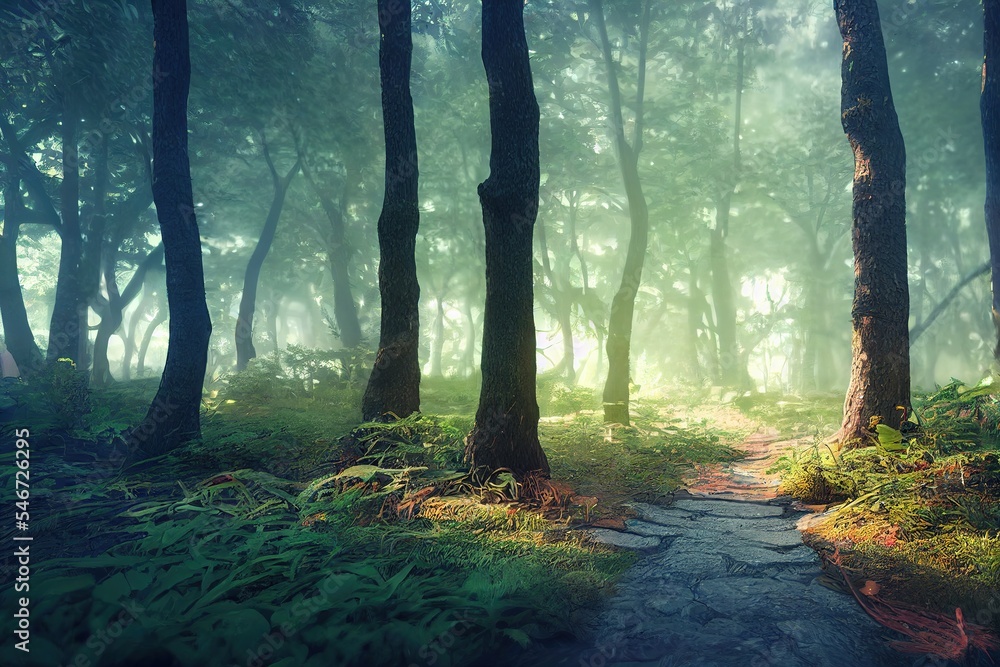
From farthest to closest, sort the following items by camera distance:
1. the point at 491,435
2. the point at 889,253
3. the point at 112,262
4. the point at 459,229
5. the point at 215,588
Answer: the point at 459,229 → the point at 112,262 → the point at 889,253 → the point at 491,435 → the point at 215,588

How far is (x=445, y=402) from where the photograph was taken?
1504 centimetres

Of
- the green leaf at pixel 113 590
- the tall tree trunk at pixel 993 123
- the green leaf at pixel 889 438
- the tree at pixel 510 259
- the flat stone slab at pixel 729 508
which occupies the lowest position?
the flat stone slab at pixel 729 508

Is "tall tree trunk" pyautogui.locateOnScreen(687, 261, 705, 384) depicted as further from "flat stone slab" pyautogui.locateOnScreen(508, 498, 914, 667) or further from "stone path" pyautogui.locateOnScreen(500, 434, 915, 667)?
"flat stone slab" pyautogui.locateOnScreen(508, 498, 914, 667)

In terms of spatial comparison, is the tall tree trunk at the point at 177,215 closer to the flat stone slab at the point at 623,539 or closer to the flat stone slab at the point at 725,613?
the flat stone slab at the point at 623,539

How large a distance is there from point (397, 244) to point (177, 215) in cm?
374

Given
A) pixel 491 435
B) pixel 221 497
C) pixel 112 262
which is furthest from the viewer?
pixel 112 262

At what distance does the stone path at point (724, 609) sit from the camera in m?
2.82

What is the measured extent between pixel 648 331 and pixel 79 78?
2977 cm

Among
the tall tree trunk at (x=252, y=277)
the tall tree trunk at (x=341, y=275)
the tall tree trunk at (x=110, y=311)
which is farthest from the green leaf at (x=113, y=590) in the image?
the tall tree trunk at (x=110, y=311)

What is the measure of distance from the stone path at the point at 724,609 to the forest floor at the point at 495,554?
0.7 inches

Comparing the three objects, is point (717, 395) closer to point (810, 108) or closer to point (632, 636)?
point (810, 108)

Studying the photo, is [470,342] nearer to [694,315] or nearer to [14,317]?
[694,315]

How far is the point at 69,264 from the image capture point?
1578cm

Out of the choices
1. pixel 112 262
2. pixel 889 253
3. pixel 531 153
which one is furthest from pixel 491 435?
pixel 112 262
